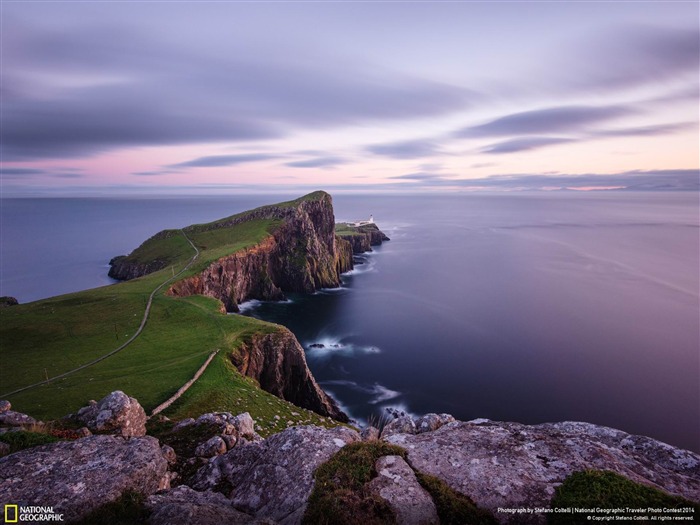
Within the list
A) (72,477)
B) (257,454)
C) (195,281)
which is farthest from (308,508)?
(195,281)

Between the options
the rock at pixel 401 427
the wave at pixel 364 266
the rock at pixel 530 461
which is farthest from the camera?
the wave at pixel 364 266

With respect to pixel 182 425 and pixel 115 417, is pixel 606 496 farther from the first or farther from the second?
pixel 115 417

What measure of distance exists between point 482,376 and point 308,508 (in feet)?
181

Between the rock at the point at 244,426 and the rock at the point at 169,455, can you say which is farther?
the rock at the point at 244,426

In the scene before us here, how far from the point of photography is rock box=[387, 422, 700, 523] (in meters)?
10.3

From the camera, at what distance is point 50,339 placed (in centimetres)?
→ 4700

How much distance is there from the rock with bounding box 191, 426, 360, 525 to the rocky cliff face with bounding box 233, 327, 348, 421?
103ft

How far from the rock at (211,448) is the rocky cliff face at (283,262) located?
60980 millimetres

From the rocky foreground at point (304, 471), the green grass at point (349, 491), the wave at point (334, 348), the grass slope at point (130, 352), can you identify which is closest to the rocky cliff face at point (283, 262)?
the grass slope at point (130, 352)

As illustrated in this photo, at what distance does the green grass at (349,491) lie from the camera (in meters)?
9.50

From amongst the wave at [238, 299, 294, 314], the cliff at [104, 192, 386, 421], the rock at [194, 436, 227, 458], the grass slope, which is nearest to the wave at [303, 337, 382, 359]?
the cliff at [104, 192, 386, 421]

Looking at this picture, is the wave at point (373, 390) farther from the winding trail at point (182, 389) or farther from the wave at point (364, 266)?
the wave at point (364, 266)

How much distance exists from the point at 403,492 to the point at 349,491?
168 centimetres

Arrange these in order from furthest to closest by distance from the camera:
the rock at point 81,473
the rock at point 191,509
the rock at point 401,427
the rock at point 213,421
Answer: the rock at point 213,421 < the rock at point 401,427 < the rock at point 81,473 < the rock at point 191,509
